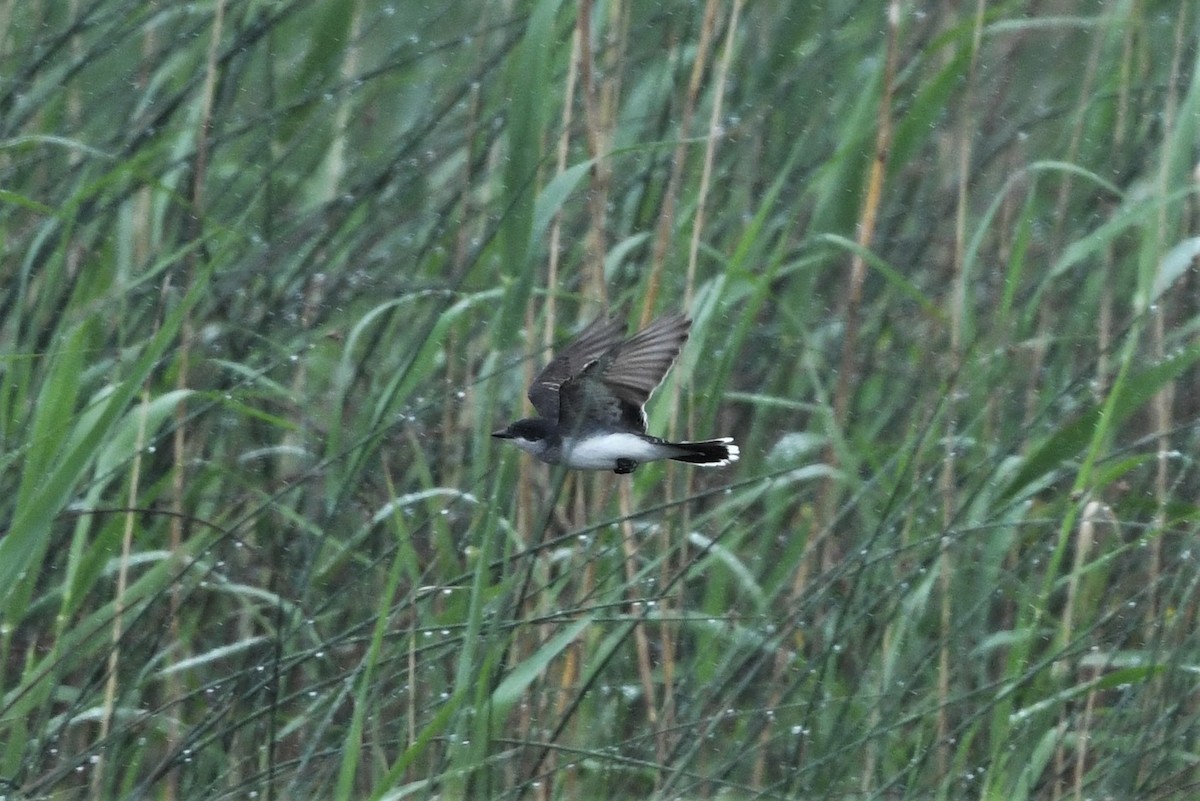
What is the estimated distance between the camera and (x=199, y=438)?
104 inches

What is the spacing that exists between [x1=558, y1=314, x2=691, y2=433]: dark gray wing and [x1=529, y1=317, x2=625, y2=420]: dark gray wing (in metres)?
0.05

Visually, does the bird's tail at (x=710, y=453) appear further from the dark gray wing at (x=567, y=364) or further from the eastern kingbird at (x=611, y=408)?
the dark gray wing at (x=567, y=364)

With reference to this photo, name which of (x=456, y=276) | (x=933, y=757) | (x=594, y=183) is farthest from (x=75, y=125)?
(x=933, y=757)

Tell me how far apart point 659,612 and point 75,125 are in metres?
1.28

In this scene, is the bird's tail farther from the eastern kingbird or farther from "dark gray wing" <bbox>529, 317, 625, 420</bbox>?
"dark gray wing" <bbox>529, 317, 625, 420</bbox>

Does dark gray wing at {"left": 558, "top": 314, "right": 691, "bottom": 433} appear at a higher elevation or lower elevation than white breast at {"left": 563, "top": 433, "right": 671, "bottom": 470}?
higher

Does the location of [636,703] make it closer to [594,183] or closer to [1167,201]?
[594,183]

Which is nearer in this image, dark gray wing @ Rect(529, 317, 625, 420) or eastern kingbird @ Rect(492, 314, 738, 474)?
eastern kingbird @ Rect(492, 314, 738, 474)

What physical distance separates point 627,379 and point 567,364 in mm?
167

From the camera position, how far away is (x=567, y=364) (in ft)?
7.41

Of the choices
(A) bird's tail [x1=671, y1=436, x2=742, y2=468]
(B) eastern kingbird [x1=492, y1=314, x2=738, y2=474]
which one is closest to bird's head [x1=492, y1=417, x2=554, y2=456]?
(B) eastern kingbird [x1=492, y1=314, x2=738, y2=474]

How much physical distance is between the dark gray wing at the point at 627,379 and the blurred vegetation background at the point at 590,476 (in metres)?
0.08

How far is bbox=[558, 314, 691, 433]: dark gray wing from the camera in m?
2.05

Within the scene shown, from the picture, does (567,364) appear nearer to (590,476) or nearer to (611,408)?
(611,408)
